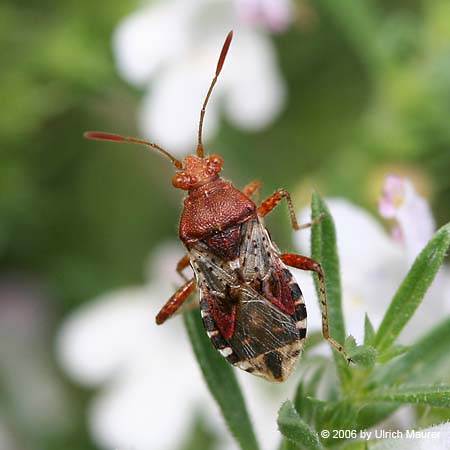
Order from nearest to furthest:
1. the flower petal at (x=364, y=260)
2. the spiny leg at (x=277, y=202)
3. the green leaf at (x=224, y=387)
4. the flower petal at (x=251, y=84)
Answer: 1. the green leaf at (x=224, y=387)
2. the flower petal at (x=364, y=260)
3. the spiny leg at (x=277, y=202)
4. the flower petal at (x=251, y=84)

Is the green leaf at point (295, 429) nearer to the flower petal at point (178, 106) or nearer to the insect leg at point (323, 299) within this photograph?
the insect leg at point (323, 299)

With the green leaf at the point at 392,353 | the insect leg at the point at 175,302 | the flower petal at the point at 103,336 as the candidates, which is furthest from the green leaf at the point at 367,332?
the flower petal at the point at 103,336

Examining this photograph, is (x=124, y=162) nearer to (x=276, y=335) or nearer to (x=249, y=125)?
(x=249, y=125)

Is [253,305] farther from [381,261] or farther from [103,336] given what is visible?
[103,336]

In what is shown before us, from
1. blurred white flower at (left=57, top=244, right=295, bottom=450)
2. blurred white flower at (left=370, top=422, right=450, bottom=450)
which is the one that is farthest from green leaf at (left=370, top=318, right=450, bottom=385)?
blurred white flower at (left=57, top=244, right=295, bottom=450)

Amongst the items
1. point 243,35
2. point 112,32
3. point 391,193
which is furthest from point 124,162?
point 391,193
